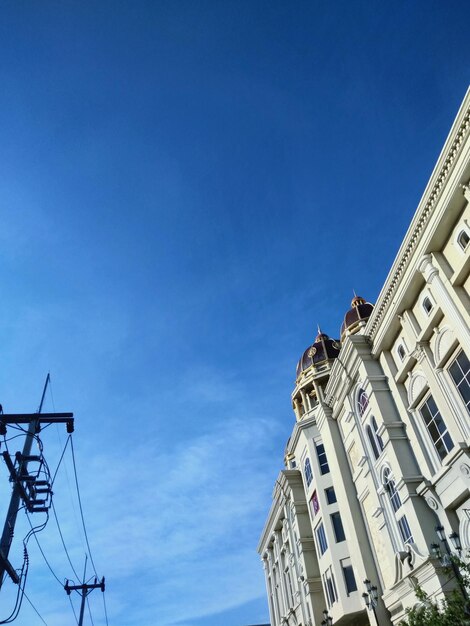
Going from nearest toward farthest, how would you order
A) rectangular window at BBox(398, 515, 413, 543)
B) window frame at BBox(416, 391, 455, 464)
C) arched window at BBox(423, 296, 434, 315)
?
window frame at BBox(416, 391, 455, 464)
arched window at BBox(423, 296, 434, 315)
rectangular window at BBox(398, 515, 413, 543)

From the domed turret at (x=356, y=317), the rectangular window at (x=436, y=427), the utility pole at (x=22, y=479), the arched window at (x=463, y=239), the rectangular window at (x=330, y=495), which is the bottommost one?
the utility pole at (x=22, y=479)

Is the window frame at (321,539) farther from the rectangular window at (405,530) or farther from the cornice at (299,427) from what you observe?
the rectangular window at (405,530)

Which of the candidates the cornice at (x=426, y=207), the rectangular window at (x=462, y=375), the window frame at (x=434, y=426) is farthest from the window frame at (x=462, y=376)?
the cornice at (x=426, y=207)

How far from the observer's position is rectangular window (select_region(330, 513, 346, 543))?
3322 centimetres

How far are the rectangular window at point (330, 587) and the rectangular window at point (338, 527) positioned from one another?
6.74 ft

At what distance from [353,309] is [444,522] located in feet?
87.4

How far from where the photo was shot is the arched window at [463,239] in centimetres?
2085

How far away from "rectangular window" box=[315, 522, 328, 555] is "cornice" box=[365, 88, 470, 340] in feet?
50.7

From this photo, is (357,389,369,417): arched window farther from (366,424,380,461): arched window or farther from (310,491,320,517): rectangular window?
(310,491,320,517): rectangular window

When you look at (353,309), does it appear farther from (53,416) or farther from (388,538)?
(53,416)

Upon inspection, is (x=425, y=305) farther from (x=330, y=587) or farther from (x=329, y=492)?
(x=330, y=587)

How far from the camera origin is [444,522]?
2164 centimetres

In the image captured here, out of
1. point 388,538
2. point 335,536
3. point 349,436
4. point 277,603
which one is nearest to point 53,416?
point 388,538

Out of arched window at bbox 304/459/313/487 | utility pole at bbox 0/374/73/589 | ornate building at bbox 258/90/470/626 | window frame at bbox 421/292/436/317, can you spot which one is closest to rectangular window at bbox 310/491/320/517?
ornate building at bbox 258/90/470/626
